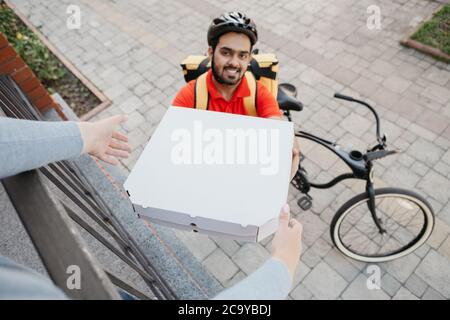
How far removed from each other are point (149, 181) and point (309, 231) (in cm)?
269

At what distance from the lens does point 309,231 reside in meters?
3.75

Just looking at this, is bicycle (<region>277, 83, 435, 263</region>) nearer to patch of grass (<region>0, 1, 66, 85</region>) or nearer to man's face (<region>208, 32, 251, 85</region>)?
man's face (<region>208, 32, 251, 85</region>)

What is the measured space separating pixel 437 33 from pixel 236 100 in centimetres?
518

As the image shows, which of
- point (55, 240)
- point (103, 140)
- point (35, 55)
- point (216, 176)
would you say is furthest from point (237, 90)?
point (35, 55)

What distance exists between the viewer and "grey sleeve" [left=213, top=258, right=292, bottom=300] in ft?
3.54

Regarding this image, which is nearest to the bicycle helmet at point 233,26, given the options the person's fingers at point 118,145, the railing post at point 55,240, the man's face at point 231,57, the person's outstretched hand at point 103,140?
the man's face at point 231,57

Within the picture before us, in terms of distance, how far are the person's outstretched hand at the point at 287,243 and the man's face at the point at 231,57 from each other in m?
1.25

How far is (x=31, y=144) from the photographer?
1.11m

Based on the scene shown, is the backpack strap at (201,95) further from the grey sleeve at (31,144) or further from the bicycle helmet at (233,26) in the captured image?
the grey sleeve at (31,144)

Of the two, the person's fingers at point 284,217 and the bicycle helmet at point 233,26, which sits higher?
the bicycle helmet at point 233,26

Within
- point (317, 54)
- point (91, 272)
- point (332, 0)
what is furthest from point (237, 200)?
point (332, 0)

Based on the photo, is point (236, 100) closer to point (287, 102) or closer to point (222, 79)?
point (222, 79)

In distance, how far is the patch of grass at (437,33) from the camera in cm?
539

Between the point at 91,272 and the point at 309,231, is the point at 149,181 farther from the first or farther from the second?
the point at 309,231
